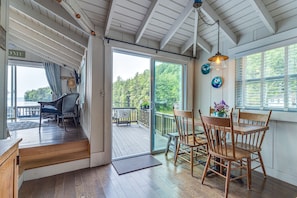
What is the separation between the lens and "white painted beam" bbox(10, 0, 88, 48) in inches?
95.3

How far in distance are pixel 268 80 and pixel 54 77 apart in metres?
6.63

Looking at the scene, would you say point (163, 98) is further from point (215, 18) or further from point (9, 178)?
point (9, 178)

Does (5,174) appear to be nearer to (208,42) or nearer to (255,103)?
(255,103)

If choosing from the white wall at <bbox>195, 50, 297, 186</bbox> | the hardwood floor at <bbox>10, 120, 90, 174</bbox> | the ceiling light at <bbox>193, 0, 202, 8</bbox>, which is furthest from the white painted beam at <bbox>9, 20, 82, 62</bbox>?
the white wall at <bbox>195, 50, 297, 186</bbox>

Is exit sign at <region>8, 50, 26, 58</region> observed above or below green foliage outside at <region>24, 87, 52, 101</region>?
above

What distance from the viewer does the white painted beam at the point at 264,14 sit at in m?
2.05

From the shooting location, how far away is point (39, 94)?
595 cm

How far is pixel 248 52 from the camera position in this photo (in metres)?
2.62

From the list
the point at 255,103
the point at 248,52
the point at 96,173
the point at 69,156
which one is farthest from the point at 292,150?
the point at 69,156

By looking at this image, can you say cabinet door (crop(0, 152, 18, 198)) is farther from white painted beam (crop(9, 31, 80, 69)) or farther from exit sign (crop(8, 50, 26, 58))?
exit sign (crop(8, 50, 26, 58))

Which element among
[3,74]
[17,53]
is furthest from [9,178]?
[17,53]

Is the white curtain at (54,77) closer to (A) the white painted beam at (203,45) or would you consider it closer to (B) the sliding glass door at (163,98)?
(B) the sliding glass door at (163,98)

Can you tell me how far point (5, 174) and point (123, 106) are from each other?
493 cm

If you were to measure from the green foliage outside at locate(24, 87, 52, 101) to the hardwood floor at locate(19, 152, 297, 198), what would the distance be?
4838mm
